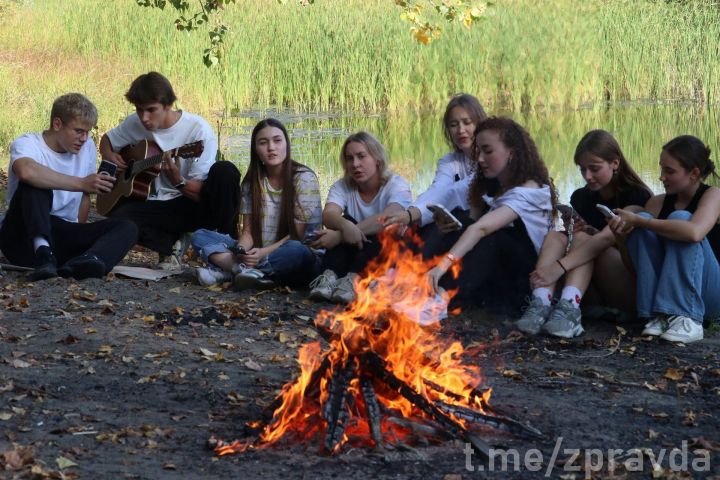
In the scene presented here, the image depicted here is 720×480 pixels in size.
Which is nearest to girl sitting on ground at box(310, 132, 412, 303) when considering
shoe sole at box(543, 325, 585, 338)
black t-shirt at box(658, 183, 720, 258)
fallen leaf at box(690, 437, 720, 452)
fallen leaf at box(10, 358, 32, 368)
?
shoe sole at box(543, 325, 585, 338)

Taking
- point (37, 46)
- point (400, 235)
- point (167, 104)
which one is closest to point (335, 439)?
point (400, 235)

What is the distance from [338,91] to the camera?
16.8 m

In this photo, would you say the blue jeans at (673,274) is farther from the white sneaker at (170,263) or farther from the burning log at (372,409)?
the white sneaker at (170,263)

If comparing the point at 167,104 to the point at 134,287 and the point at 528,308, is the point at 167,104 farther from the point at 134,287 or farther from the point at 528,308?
the point at 528,308

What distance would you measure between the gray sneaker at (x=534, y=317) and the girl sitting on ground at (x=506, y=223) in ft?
1.24

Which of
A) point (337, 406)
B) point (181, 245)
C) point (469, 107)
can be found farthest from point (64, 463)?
point (181, 245)

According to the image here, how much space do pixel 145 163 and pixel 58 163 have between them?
2.04 ft

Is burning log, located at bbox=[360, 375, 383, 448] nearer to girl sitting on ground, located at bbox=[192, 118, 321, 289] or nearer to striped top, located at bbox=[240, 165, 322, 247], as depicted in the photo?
girl sitting on ground, located at bbox=[192, 118, 321, 289]

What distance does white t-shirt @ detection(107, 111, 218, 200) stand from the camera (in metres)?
7.54

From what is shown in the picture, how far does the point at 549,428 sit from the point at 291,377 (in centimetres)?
128

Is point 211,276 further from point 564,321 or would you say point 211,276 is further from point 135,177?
point 564,321

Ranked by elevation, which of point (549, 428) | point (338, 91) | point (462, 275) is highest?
point (338, 91)

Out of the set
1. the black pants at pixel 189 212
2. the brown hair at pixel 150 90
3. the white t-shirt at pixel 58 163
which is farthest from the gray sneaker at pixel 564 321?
the white t-shirt at pixel 58 163

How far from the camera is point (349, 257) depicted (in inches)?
262
